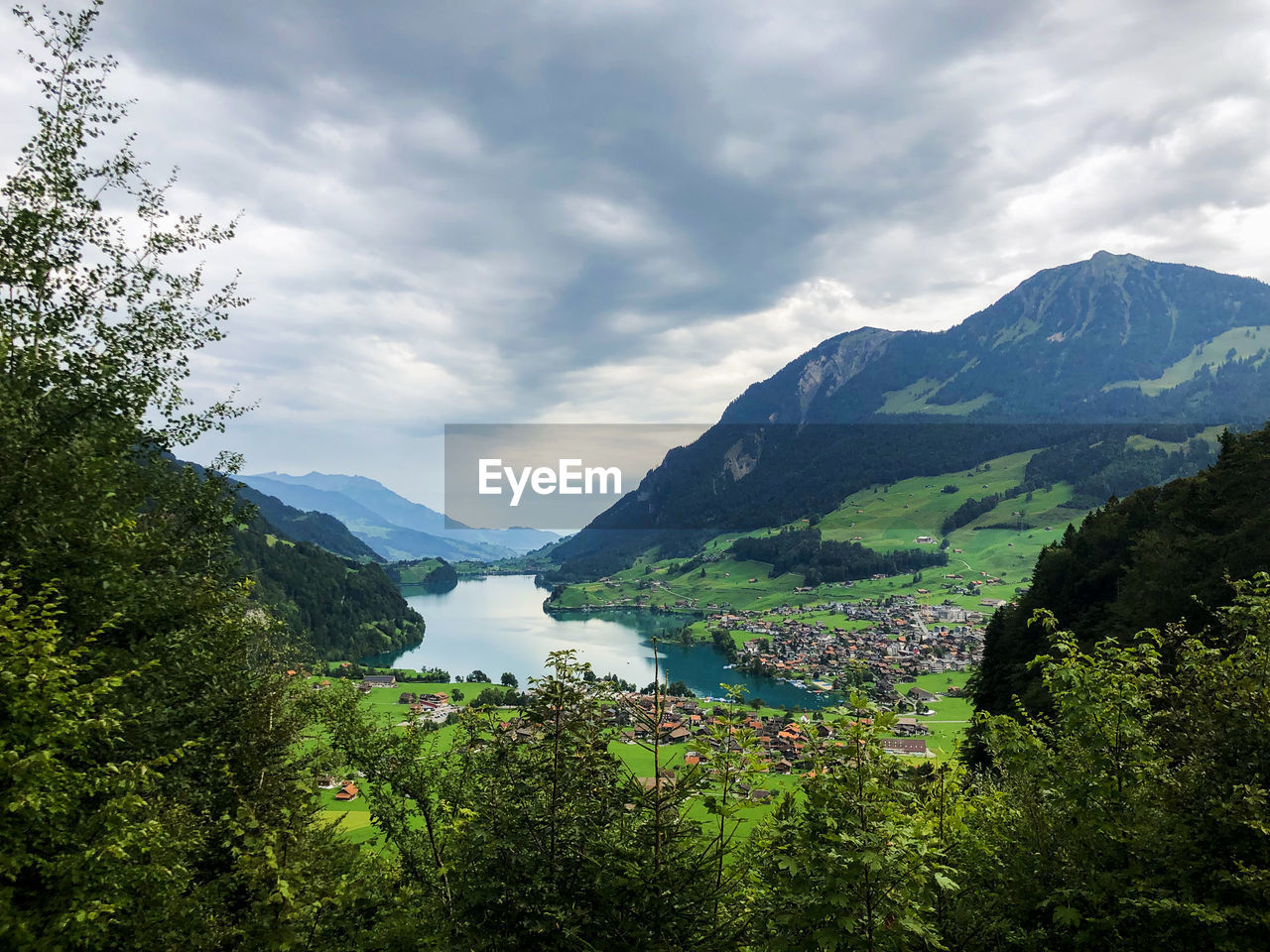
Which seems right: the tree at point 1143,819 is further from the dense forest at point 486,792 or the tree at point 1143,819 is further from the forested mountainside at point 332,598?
the forested mountainside at point 332,598

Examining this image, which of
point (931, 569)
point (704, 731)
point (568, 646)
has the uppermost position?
point (704, 731)

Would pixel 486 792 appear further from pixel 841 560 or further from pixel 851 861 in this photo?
pixel 841 560

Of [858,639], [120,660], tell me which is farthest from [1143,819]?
[858,639]

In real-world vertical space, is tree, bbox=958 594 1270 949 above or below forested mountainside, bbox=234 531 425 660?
above

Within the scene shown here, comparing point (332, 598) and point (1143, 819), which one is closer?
point (1143, 819)

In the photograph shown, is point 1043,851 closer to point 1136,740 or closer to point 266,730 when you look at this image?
point 1136,740

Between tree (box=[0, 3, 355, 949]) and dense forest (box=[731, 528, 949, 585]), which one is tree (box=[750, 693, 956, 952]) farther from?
dense forest (box=[731, 528, 949, 585])

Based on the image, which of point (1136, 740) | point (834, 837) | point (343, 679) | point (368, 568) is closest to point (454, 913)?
point (834, 837)

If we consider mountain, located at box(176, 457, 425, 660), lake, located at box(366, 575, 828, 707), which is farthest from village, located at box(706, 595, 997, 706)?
mountain, located at box(176, 457, 425, 660)
